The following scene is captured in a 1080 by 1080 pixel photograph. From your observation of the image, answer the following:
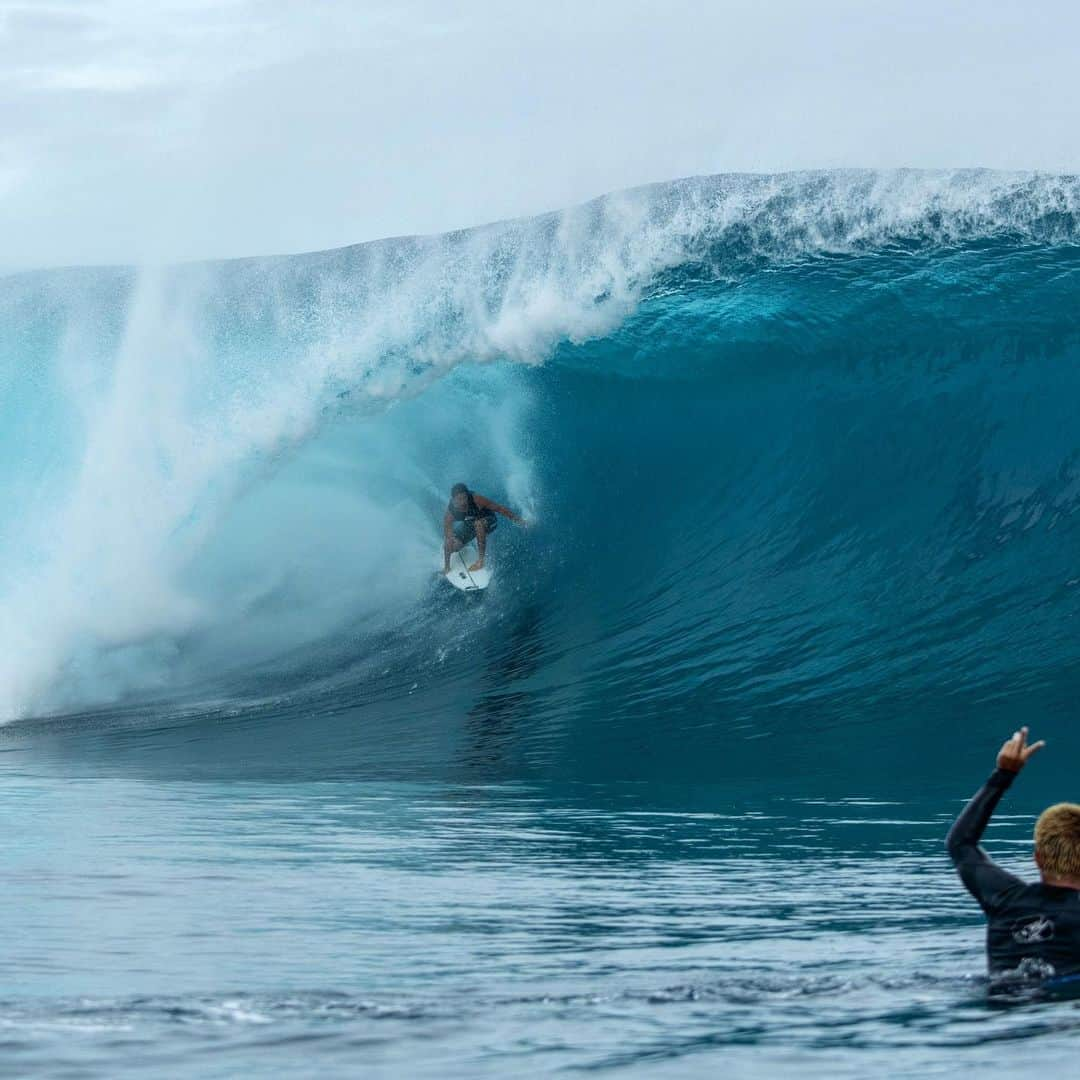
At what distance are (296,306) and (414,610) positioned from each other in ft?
49.7

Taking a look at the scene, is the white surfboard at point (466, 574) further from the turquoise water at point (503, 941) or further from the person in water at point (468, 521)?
the turquoise water at point (503, 941)

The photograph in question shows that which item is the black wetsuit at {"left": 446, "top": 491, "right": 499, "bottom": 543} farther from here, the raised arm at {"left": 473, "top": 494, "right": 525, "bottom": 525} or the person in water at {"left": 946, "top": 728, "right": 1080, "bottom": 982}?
the person in water at {"left": 946, "top": 728, "right": 1080, "bottom": 982}

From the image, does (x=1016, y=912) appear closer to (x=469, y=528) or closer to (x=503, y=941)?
(x=503, y=941)

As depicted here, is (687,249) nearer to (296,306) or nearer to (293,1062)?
(296,306)

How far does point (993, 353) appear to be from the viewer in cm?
1538

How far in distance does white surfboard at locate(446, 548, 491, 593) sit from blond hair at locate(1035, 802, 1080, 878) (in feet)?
32.0

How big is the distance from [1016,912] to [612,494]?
1078cm

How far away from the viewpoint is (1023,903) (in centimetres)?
455

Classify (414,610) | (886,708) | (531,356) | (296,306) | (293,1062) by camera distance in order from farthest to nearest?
1. (296,306)
2. (531,356)
3. (414,610)
4. (886,708)
5. (293,1062)

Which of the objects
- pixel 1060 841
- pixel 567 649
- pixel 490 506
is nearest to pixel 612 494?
pixel 490 506

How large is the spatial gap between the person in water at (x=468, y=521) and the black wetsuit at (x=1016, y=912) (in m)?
9.69

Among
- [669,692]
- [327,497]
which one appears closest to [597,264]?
[327,497]

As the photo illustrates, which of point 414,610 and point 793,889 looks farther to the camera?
point 414,610

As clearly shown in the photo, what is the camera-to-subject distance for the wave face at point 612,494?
11.1 meters
